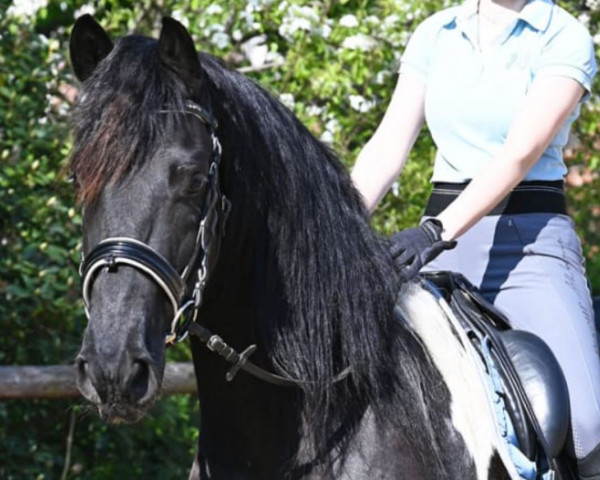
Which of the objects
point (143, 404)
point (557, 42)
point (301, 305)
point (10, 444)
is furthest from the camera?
point (10, 444)

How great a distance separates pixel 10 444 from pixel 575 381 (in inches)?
145

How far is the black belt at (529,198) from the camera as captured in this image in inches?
150

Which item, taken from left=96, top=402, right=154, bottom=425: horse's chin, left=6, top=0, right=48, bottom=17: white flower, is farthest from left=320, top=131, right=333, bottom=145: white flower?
left=96, top=402, right=154, bottom=425: horse's chin

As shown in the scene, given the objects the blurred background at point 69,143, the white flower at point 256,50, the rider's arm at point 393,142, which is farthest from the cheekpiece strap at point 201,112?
the white flower at point 256,50

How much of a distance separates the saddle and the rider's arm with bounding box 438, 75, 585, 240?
212 millimetres

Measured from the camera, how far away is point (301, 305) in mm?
3123

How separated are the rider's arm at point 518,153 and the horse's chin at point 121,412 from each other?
1.12 meters

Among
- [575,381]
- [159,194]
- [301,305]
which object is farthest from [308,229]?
[575,381]

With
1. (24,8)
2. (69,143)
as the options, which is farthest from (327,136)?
(24,8)

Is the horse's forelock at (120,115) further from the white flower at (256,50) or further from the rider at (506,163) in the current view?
the white flower at (256,50)

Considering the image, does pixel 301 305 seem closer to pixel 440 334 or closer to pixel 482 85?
pixel 440 334

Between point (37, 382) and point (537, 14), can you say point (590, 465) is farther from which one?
point (37, 382)

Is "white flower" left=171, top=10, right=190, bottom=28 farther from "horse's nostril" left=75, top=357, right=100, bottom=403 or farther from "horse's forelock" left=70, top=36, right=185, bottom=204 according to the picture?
"horse's nostril" left=75, top=357, right=100, bottom=403

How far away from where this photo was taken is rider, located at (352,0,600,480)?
3.50 metres
